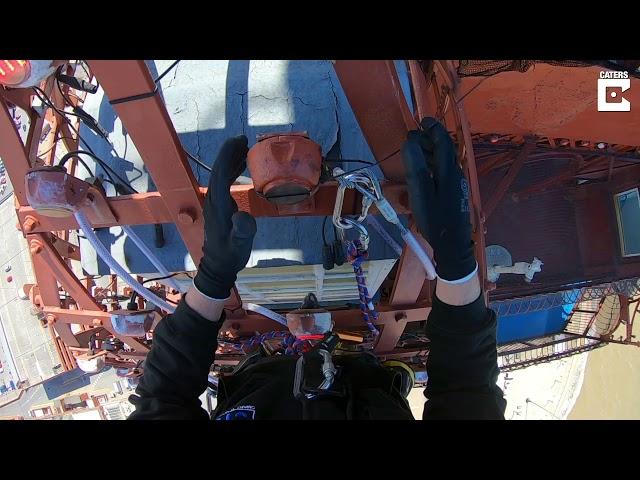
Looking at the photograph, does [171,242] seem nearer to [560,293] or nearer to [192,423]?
[192,423]

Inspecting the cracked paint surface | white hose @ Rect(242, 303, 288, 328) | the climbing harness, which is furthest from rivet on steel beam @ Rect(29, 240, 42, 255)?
the climbing harness

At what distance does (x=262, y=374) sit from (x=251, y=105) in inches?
96.4

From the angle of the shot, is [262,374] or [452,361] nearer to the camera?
[452,361]

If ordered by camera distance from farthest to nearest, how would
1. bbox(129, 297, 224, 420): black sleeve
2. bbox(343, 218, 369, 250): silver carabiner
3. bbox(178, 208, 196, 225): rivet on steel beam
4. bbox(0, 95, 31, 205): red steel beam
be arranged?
bbox(0, 95, 31, 205): red steel beam, bbox(178, 208, 196, 225): rivet on steel beam, bbox(343, 218, 369, 250): silver carabiner, bbox(129, 297, 224, 420): black sleeve

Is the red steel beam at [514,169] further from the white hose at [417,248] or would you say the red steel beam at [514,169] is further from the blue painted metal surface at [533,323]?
the white hose at [417,248]

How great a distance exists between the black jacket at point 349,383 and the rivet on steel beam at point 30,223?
174cm

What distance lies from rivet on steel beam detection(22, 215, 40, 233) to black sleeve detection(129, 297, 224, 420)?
5.70 feet

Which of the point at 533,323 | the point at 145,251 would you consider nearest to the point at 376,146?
the point at 145,251

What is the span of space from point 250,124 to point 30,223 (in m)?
1.99

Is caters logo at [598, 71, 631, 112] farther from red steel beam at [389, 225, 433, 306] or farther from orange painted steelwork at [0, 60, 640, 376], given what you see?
red steel beam at [389, 225, 433, 306]

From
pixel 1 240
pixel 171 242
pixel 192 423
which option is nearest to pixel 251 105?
pixel 171 242

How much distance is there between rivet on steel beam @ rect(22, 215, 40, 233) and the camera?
3443mm

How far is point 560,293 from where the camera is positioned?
629cm

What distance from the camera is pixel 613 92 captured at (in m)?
4.74
